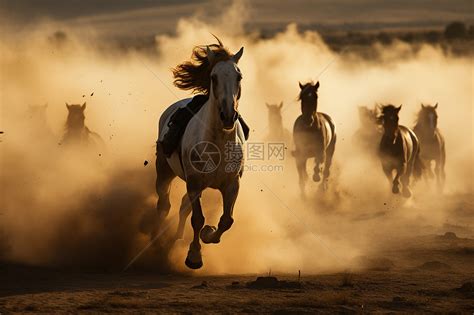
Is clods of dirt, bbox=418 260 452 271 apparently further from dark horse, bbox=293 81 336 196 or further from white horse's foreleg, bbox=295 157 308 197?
dark horse, bbox=293 81 336 196

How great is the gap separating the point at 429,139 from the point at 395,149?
4.10 meters

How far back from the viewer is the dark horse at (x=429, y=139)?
84.8ft

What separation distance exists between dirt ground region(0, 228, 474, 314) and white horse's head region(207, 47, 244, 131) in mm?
1808

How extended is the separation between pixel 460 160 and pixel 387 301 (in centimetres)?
2326

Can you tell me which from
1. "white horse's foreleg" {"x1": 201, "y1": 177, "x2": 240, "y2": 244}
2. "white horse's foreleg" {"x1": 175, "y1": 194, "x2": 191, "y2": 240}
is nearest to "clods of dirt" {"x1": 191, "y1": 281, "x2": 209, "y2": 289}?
"white horse's foreleg" {"x1": 201, "y1": 177, "x2": 240, "y2": 244}

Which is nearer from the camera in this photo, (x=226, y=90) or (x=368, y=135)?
(x=226, y=90)

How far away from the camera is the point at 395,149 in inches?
878

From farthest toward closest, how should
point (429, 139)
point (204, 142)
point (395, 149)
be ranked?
point (429, 139), point (395, 149), point (204, 142)

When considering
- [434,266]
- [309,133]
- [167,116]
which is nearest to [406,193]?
[309,133]

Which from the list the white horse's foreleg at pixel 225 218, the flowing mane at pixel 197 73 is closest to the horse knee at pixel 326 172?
the flowing mane at pixel 197 73

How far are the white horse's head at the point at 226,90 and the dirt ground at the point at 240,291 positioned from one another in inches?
71.2

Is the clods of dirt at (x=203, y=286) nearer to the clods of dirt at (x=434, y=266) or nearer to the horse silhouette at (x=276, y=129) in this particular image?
the clods of dirt at (x=434, y=266)

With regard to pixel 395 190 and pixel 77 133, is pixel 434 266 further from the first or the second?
pixel 77 133

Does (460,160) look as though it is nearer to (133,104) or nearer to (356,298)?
(133,104)
